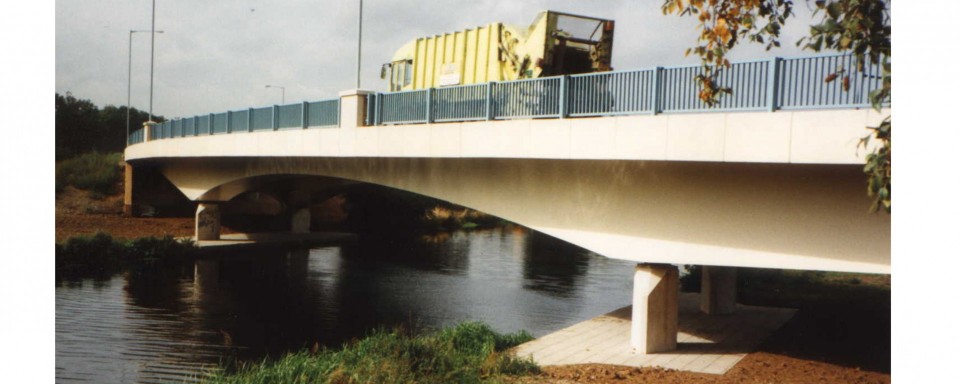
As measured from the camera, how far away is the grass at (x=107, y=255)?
81.9ft

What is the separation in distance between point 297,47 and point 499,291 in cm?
1283

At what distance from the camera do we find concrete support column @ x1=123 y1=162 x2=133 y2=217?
1319 inches

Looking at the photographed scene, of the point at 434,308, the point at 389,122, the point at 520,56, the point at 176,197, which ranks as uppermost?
the point at 520,56

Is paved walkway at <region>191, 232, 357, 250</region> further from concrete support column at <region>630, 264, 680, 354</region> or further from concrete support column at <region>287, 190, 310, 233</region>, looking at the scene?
concrete support column at <region>630, 264, 680, 354</region>

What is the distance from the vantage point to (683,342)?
15484 mm

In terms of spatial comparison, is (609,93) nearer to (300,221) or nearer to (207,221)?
(207,221)

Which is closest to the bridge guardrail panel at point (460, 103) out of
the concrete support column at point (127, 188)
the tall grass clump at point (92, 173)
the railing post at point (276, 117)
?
the railing post at point (276, 117)

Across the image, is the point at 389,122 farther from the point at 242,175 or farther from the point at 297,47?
the point at 242,175

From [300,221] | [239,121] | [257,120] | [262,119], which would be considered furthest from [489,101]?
[300,221]

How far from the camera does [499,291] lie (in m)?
25.7

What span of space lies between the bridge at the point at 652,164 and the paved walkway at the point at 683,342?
57 centimetres
